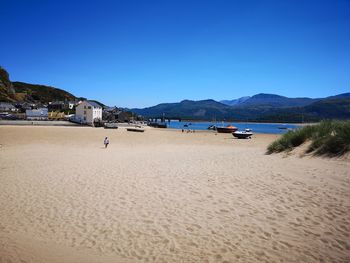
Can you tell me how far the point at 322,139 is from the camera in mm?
12922

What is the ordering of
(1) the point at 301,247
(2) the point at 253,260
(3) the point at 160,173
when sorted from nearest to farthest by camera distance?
1. (2) the point at 253,260
2. (1) the point at 301,247
3. (3) the point at 160,173

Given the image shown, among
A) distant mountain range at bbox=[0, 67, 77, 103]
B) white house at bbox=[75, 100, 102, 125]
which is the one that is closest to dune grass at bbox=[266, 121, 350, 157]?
white house at bbox=[75, 100, 102, 125]

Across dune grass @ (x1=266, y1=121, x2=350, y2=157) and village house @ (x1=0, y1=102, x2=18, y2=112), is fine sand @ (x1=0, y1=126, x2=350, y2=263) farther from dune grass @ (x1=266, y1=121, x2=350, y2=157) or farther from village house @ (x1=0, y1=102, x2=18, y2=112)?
village house @ (x1=0, y1=102, x2=18, y2=112)

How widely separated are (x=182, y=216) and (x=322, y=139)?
399 inches

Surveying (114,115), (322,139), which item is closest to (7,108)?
(114,115)

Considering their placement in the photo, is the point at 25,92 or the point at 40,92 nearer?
the point at 25,92

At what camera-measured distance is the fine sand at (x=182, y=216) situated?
4625 millimetres

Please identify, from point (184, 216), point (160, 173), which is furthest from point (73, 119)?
point (184, 216)

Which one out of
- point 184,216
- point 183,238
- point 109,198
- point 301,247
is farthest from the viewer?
point 109,198

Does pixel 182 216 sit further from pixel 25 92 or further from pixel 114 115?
pixel 25 92

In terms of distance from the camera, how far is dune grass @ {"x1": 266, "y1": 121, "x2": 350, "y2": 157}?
11.6 metres

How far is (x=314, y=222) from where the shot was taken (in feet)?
18.4

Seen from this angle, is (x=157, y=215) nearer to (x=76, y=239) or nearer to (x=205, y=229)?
(x=205, y=229)

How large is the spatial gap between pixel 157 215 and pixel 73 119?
77954 mm
